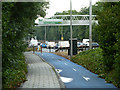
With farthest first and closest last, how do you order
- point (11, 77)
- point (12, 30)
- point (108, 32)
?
point (108, 32) → point (11, 77) → point (12, 30)

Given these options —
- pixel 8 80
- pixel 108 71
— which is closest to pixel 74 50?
pixel 108 71

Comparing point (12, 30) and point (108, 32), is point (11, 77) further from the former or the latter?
point (108, 32)

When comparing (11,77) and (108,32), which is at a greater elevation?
(108,32)

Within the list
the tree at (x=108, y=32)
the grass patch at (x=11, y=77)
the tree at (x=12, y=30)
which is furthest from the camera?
the tree at (x=108, y=32)

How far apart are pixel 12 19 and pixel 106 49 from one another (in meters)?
6.68

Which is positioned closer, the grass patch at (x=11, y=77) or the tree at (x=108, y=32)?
the grass patch at (x=11, y=77)

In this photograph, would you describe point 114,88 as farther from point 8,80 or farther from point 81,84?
point 8,80

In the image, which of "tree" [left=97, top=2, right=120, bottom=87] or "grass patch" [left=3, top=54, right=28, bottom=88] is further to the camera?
"tree" [left=97, top=2, right=120, bottom=87]

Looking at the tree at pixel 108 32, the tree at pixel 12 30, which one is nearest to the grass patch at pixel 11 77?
the tree at pixel 12 30

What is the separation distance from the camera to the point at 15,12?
36.3ft

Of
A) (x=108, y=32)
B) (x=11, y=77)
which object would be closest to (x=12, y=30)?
(x=11, y=77)

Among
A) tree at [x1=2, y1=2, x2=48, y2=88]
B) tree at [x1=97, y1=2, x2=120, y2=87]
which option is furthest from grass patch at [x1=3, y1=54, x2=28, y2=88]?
tree at [x1=97, y1=2, x2=120, y2=87]

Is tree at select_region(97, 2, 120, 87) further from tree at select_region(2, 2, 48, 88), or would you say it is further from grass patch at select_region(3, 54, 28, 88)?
grass patch at select_region(3, 54, 28, 88)

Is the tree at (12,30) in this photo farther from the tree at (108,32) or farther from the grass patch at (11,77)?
the tree at (108,32)
